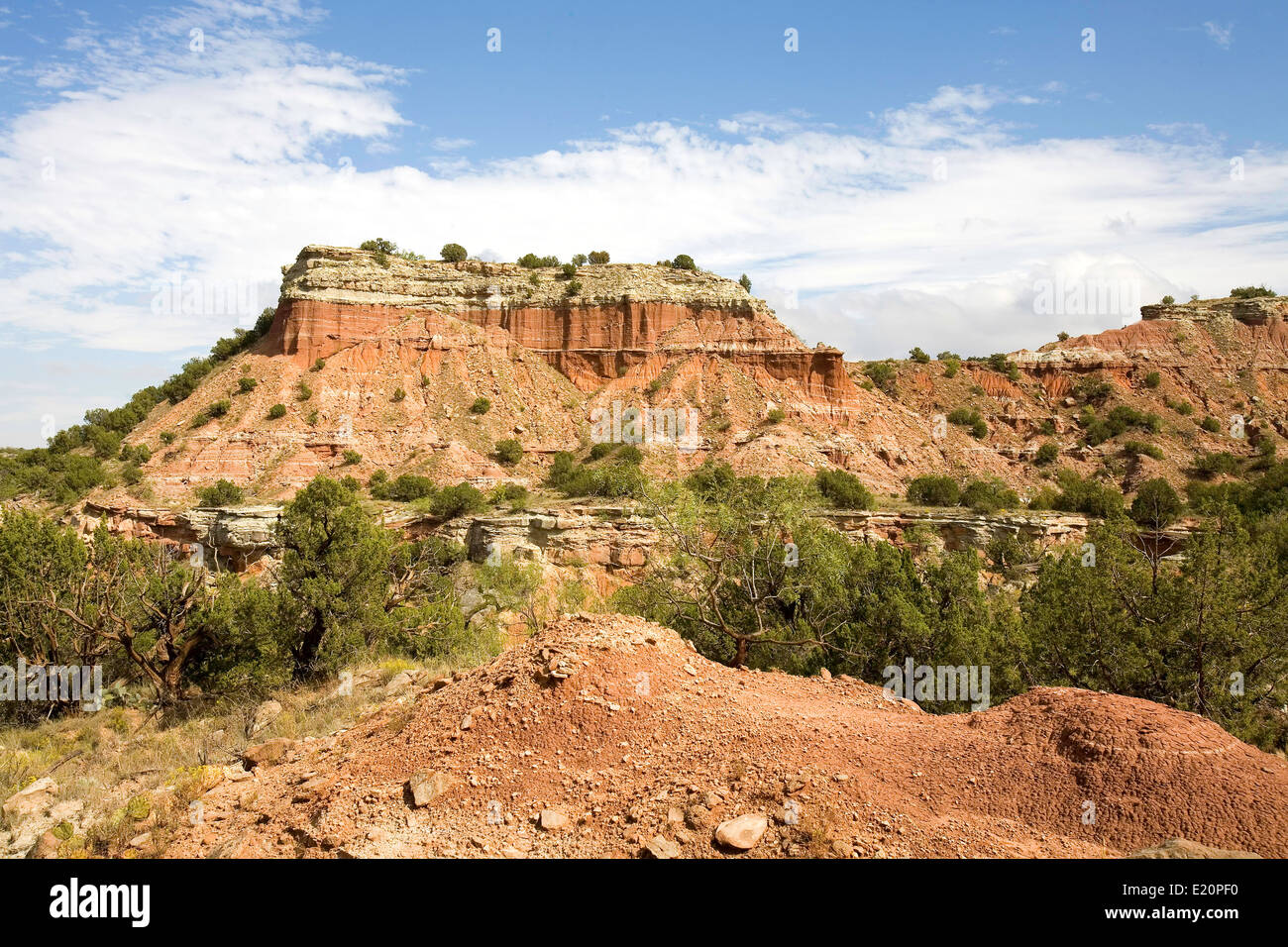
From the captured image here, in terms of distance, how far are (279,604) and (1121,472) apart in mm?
50847

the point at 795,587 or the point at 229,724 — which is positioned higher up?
the point at 795,587

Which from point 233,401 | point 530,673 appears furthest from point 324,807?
point 233,401

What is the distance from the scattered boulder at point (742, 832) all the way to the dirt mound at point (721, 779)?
0.07ft

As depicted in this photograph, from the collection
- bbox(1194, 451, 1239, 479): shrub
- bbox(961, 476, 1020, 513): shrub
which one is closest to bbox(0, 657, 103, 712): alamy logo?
bbox(961, 476, 1020, 513): shrub

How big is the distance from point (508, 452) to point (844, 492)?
19.2 meters

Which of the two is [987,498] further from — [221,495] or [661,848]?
[661,848]

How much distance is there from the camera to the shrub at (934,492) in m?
40.9

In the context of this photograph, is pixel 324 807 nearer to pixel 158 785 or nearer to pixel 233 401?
pixel 158 785

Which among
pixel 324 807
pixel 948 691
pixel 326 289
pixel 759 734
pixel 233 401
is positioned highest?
pixel 326 289

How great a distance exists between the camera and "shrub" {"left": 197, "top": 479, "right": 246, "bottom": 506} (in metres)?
36.9

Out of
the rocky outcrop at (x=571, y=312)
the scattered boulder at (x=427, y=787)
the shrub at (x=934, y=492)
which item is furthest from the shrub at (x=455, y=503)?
the scattered boulder at (x=427, y=787)

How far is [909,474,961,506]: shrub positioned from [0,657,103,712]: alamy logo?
35.8m

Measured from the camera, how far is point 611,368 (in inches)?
2132

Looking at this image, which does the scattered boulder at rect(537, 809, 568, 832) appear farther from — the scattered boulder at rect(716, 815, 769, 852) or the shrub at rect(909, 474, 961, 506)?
the shrub at rect(909, 474, 961, 506)
